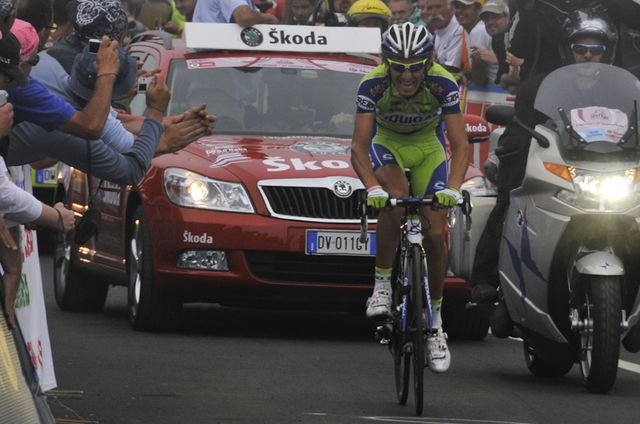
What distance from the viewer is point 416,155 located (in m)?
10.3

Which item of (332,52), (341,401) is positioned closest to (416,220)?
(341,401)

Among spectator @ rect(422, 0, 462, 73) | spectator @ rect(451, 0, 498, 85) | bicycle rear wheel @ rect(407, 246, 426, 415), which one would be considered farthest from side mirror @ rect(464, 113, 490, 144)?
spectator @ rect(422, 0, 462, 73)

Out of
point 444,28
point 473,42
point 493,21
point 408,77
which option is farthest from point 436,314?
point 444,28

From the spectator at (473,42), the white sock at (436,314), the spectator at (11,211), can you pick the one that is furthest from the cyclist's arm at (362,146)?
the spectator at (473,42)

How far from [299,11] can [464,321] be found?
6733 millimetres

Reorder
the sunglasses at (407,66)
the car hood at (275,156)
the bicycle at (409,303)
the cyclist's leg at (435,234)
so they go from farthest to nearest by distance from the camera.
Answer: the car hood at (275,156) < the sunglasses at (407,66) < the cyclist's leg at (435,234) < the bicycle at (409,303)

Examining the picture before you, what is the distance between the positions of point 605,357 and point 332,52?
510 centimetres

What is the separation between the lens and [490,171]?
11.4 meters

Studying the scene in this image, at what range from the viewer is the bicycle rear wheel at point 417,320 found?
902cm

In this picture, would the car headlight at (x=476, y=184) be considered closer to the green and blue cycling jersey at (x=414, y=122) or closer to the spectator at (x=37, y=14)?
the green and blue cycling jersey at (x=414, y=122)

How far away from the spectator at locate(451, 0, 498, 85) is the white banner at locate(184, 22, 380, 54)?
398cm

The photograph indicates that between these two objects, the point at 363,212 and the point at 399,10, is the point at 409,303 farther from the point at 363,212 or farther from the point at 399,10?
the point at 399,10

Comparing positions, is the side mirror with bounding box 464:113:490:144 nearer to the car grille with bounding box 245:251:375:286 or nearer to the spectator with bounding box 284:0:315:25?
the car grille with bounding box 245:251:375:286

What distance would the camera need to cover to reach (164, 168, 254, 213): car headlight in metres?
12.0
